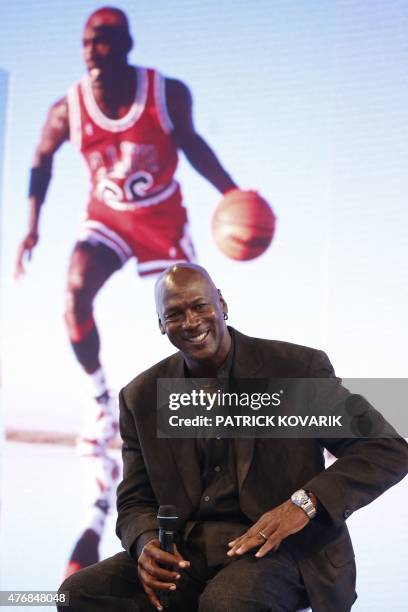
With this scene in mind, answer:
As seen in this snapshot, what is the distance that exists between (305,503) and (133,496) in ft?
1.73

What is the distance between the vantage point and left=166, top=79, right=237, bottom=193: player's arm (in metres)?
3.32

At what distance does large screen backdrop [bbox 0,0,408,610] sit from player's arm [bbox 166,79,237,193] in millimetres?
34

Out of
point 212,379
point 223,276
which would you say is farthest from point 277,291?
point 212,379

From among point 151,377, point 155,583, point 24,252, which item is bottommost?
point 155,583

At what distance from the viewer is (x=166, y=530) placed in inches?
79.4

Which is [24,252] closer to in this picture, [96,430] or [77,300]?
[77,300]

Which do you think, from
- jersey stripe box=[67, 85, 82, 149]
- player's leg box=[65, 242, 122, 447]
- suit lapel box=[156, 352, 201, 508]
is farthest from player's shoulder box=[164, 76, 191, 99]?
suit lapel box=[156, 352, 201, 508]

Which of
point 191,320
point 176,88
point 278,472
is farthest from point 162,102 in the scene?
point 278,472

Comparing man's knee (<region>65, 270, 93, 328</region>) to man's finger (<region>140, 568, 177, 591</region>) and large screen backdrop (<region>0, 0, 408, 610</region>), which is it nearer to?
large screen backdrop (<region>0, 0, 408, 610</region>)

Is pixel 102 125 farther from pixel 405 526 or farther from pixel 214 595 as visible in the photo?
pixel 214 595

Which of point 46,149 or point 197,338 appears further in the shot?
point 46,149

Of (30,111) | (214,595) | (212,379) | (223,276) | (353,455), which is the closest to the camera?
(214,595)

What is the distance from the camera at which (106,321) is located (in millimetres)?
3398

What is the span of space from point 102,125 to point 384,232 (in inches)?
46.1
